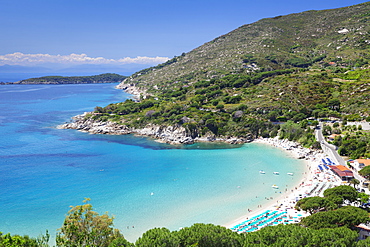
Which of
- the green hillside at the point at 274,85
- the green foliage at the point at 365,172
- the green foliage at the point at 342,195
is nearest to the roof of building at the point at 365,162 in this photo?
the green foliage at the point at 365,172

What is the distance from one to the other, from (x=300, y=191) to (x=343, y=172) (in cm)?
775

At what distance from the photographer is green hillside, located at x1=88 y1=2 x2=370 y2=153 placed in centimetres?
6450

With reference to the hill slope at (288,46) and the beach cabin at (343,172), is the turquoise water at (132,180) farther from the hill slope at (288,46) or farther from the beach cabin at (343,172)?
the hill slope at (288,46)

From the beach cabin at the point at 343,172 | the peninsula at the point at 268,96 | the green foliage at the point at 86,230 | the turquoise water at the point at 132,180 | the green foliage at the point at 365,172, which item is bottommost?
the turquoise water at the point at 132,180

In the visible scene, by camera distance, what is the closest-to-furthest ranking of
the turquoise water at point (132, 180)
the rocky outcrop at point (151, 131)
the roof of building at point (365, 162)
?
the turquoise water at point (132, 180), the roof of building at point (365, 162), the rocky outcrop at point (151, 131)

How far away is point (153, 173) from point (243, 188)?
15.0m

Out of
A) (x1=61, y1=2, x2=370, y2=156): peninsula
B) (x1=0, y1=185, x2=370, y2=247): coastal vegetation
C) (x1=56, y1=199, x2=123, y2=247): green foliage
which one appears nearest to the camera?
(x1=56, y1=199, x2=123, y2=247): green foliage

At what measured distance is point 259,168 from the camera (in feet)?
142

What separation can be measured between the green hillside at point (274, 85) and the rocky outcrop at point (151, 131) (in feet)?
4.51

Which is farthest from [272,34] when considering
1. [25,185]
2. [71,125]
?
[25,185]

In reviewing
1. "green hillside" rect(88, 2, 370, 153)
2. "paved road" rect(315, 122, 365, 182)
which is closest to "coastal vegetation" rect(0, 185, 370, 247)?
"paved road" rect(315, 122, 365, 182)

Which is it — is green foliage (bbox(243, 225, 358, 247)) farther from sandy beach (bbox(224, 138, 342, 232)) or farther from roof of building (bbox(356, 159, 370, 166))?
roof of building (bbox(356, 159, 370, 166))

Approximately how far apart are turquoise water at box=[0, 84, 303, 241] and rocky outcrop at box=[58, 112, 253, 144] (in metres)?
3.29

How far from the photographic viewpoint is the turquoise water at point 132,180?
2884 cm
